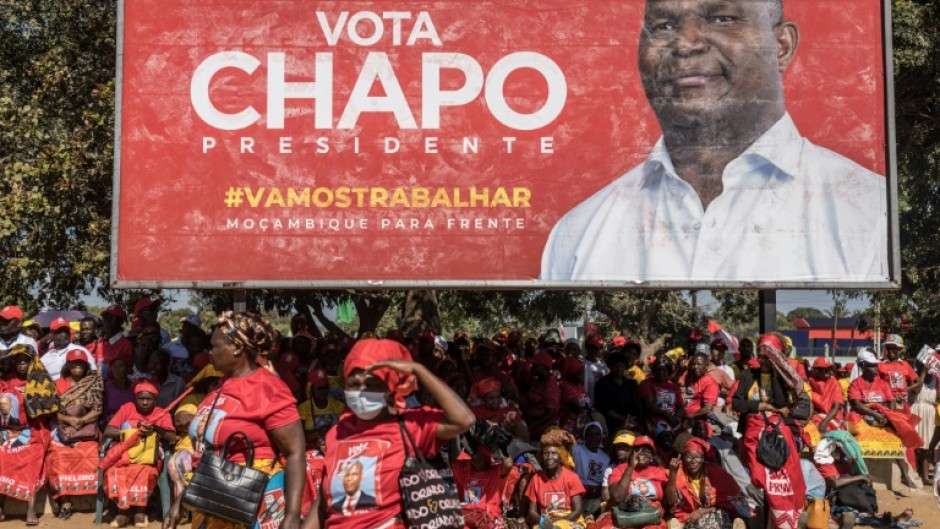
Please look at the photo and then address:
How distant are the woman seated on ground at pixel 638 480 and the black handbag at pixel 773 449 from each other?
904 millimetres

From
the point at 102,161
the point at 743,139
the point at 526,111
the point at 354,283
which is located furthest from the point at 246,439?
the point at 102,161

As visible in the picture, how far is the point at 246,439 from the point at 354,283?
5.09 m

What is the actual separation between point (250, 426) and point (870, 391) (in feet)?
32.8

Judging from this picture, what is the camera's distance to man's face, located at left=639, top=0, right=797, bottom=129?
34.7ft

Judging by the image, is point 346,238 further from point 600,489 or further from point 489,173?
point 600,489

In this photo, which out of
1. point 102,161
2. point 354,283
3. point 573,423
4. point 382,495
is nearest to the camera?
point 382,495

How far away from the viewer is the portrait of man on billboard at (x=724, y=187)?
412 inches

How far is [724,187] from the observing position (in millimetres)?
10516

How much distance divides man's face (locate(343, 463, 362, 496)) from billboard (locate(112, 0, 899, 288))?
214 inches

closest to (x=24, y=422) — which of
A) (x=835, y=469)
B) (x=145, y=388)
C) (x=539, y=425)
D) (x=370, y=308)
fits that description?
(x=145, y=388)

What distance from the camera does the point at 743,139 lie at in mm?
10547

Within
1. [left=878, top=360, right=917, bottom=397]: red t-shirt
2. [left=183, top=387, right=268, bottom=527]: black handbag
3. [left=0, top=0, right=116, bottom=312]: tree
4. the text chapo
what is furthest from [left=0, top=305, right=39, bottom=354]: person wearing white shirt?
[left=878, top=360, right=917, bottom=397]: red t-shirt

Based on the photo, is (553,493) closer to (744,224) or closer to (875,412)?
(744,224)

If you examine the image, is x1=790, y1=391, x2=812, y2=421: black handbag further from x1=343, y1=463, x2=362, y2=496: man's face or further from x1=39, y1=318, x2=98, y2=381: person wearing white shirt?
x1=39, y1=318, x2=98, y2=381: person wearing white shirt
